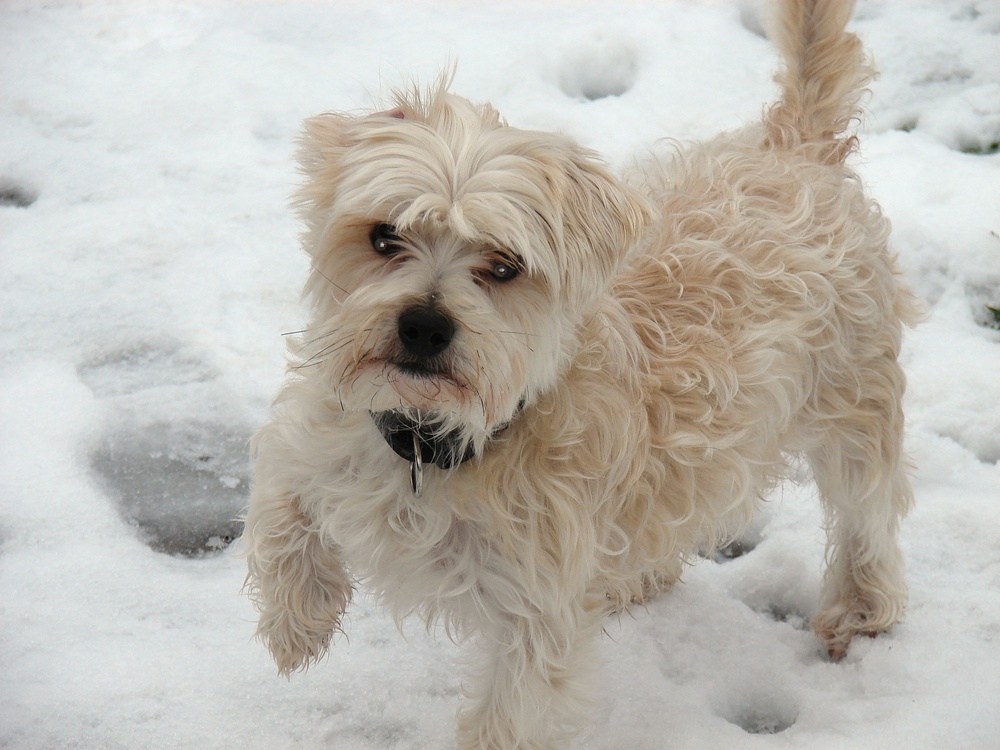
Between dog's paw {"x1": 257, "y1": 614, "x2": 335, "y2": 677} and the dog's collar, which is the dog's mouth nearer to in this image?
the dog's collar

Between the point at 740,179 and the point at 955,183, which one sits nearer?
the point at 740,179

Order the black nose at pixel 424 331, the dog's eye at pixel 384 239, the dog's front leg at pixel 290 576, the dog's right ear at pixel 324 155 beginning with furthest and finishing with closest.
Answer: the dog's front leg at pixel 290 576 < the dog's right ear at pixel 324 155 < the dog's eye at pixel 384 239 < the black nose at pixel 424 331

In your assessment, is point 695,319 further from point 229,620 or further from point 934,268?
point 934,268

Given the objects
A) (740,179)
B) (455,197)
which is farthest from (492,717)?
(740,179)

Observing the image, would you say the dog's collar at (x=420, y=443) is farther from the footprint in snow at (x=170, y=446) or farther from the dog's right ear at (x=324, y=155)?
the footprint in snow at (x=170, y=446)

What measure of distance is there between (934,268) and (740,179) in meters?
2.27

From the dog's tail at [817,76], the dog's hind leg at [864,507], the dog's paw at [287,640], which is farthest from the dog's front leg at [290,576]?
the dog's tail at [817,76]

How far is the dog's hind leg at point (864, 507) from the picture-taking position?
3363 mm

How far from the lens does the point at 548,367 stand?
2455mm

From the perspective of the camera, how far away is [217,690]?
10.2 feet

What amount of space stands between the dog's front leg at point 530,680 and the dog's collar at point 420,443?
0.44 metres

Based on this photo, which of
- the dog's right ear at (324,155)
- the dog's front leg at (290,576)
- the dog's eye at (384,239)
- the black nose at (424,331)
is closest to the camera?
the black nose at (424,331)

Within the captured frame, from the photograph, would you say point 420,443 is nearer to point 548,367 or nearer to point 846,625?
point 548,367

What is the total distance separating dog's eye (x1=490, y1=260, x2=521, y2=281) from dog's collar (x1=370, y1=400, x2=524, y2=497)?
34cm
